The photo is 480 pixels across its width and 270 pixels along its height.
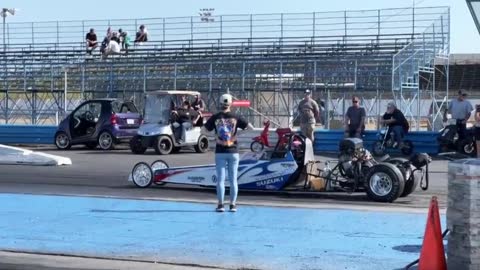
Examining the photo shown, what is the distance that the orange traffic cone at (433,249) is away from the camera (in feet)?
26.6

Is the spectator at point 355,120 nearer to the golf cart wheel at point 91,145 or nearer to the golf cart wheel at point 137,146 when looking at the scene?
the golf cart wheel at point 137,146

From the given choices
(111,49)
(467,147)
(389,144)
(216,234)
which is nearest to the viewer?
(216,234)

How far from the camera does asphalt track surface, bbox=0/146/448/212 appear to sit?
14.0m

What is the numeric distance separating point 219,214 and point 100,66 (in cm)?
2710

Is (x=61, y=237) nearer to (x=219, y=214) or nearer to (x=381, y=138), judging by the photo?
(x=219, y=214)

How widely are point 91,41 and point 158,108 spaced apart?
616 inches

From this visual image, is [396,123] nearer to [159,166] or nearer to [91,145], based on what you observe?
[91,145]

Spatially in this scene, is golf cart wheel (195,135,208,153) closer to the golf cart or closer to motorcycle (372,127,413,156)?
the golf cart

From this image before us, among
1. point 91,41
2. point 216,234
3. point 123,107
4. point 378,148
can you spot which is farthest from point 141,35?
point 216,234

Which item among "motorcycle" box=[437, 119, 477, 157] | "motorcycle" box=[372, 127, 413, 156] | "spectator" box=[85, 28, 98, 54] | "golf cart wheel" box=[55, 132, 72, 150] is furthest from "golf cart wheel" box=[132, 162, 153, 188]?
"spectator" box=[85, 28, 98, 54]

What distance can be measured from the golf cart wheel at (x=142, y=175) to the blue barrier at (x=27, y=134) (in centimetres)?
1549

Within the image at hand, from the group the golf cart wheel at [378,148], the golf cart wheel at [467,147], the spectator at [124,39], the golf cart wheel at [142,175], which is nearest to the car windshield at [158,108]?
the golf cart wheel at [378,148]

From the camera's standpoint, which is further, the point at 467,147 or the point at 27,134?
the point at 27,134

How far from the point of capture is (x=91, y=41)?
40.2 m
